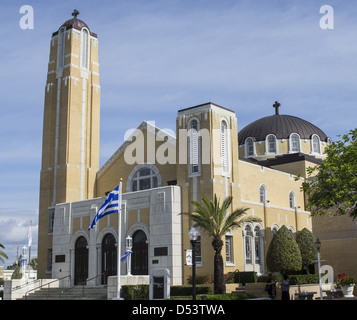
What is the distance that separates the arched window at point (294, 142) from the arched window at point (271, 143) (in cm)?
177

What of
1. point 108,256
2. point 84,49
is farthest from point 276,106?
point 108,256

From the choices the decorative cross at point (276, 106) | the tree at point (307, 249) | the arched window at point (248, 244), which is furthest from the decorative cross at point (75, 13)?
the tree at point (307, 249)

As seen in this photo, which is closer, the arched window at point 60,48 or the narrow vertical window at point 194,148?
the narrow vertical window at point 194,148

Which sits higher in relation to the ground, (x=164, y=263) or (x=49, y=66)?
(x=49, y=66)

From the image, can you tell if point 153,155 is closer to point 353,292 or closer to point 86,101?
point 86,101

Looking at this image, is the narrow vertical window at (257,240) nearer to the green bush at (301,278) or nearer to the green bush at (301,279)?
the green bush at (301,278)

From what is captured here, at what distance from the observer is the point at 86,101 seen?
45.4 metres

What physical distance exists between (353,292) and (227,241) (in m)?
8.54

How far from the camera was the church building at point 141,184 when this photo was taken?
3509 centimetres

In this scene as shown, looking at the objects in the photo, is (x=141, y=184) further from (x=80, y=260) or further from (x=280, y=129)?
(x=280, y=129)

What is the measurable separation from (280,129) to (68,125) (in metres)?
23.7

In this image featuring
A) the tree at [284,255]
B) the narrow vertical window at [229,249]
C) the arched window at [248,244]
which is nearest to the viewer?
the tree at [284,255]

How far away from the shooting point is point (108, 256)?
124ft
